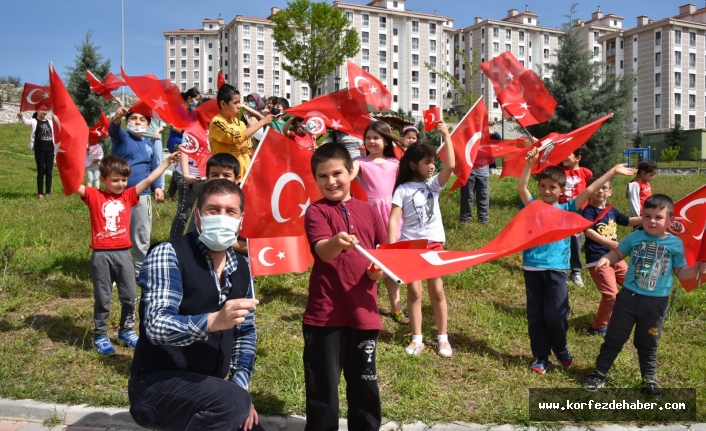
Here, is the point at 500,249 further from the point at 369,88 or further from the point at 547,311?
the point at 369,88

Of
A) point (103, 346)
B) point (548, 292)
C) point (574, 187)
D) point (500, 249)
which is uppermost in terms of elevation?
point (574, 187)

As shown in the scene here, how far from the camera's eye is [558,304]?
514 cm

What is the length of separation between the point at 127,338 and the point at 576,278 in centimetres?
556

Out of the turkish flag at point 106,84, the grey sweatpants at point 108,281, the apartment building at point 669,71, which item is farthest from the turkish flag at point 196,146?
the apartment building at point 669,71

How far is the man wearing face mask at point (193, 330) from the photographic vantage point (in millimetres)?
2809

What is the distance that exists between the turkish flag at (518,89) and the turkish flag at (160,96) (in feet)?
12.8

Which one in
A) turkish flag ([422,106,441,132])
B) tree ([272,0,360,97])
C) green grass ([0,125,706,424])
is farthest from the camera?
tree ([272,0,360,97])

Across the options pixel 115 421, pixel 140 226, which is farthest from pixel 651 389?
pixel 140 226

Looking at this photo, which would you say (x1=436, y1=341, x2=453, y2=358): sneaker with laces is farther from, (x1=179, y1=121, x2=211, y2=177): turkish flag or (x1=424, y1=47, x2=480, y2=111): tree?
(x1=424, y1=47, x2=480, y2=111): tree

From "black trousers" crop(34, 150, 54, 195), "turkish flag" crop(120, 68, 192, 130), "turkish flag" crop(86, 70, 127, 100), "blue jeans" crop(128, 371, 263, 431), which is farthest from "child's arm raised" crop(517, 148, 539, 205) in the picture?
"black trousers" crop(34, 150, 54, 195)

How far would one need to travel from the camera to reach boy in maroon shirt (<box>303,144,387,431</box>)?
3.56 m

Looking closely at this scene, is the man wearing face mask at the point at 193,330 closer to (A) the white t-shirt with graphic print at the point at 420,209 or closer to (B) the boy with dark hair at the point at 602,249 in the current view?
(A) the white t-shirt with graphic print at the point at 420,209

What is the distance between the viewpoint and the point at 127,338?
5449 millimetres

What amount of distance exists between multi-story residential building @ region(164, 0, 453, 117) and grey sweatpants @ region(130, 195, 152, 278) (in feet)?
263
